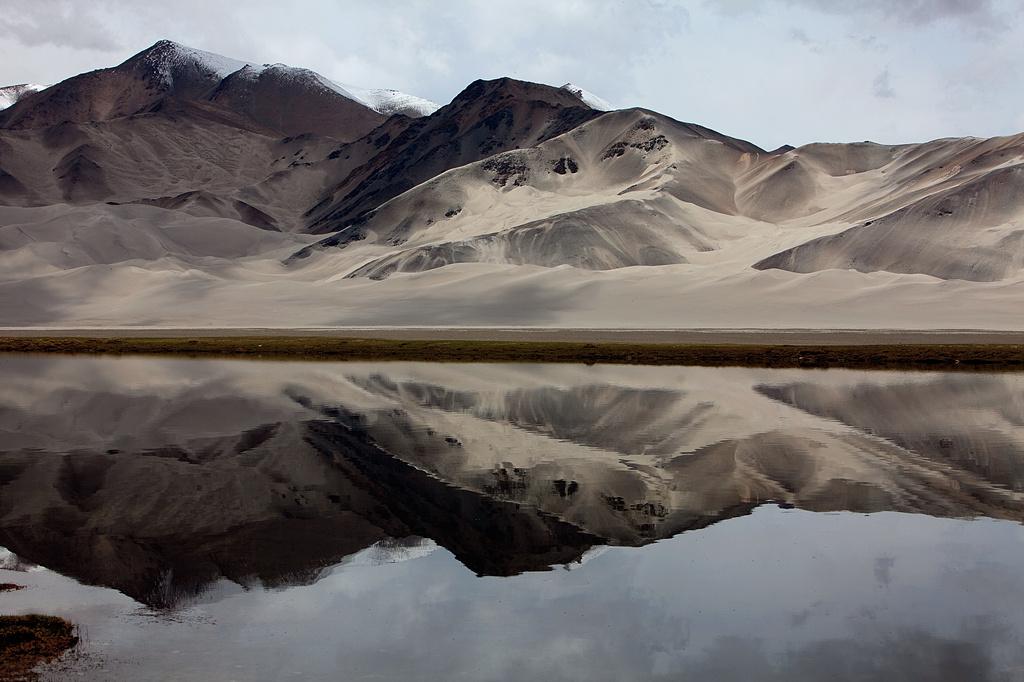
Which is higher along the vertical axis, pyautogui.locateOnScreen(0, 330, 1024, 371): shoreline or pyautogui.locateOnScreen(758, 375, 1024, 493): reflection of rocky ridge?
pyautogui.locateOnScreen(0, 330, 1024, 371): shoreline

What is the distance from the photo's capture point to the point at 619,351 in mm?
38812

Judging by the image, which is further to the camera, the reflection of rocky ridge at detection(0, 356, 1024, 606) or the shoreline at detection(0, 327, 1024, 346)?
the shoreline at detection(0, 327, 1024, 346)

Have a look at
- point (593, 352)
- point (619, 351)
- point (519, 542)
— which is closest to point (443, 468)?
point (519, 542)

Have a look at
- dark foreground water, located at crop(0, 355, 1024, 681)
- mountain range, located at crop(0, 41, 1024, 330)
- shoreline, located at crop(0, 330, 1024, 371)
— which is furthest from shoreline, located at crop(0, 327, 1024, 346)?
dark foreground water, located at crop(0, 355, 1024, 681)

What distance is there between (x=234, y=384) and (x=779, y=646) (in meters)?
20.7

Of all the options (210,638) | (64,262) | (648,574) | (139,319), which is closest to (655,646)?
(648,574)

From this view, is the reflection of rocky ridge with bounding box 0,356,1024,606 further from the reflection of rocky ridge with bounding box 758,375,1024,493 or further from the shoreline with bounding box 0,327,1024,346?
the shoreline with bounding box 0,327,1024,346

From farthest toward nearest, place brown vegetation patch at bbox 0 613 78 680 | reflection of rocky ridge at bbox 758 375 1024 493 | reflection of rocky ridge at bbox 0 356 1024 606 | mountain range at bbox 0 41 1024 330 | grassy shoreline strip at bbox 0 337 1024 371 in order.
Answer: mountain range at bbox 0 41 1024 330 → grassy shoreline strip at bbox 0 337 1024 371 → reflection of rocky ridge at bbox 758 375 1024 493 → reflection of rocky ridge at bbox 0 356 1024 606 → brown vegetation patch at bbox 0 613 78 680

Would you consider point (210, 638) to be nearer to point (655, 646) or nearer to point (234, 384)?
point (655, 646)

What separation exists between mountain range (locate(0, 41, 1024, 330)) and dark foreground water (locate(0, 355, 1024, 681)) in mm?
48253

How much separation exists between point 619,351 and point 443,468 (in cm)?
2514

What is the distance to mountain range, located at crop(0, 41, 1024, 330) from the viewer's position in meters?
73.8

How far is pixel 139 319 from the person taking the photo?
245ft

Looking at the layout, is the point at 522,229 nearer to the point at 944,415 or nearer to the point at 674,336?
the point at 674,336
